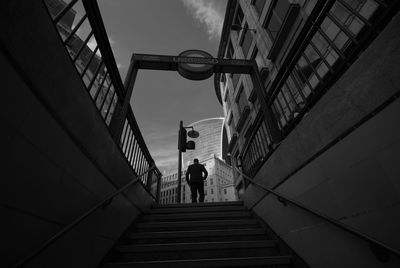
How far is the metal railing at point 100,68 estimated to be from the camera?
7.00 ft

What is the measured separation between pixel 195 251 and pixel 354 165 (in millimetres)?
2311

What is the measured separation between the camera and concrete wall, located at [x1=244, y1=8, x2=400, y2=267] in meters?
1.41

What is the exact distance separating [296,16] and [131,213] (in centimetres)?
742

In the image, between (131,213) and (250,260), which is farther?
(131,213)

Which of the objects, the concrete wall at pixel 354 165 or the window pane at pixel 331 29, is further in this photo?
the window pane at pixel 331 29

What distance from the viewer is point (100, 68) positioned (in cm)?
277

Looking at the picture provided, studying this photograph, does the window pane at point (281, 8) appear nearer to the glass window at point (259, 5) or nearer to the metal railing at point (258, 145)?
the glass window at point (259, 5)

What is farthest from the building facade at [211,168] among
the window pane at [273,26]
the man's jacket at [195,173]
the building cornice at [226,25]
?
the man's jacket at [195,173]

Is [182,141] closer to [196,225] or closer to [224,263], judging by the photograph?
[196,225]

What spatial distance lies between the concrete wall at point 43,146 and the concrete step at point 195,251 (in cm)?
57

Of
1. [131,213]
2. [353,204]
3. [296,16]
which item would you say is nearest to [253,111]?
[296,16]

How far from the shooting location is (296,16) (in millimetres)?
6414

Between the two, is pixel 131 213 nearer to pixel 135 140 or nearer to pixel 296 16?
pixel 135 140

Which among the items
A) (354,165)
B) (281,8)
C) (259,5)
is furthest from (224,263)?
(259,5)
